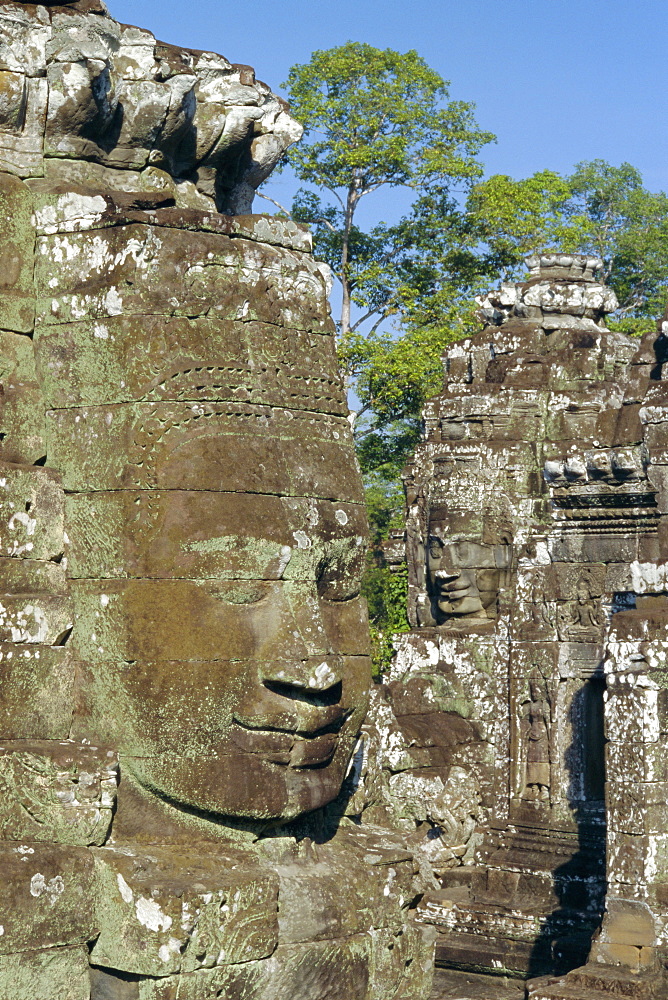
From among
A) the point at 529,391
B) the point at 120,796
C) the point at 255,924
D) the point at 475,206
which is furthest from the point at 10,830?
A: the point at 475,206

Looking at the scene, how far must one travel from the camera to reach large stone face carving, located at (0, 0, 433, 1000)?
17.2ft

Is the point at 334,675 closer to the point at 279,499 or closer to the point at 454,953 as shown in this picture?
the point at 279,499

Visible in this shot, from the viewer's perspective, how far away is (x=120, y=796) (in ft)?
17.9

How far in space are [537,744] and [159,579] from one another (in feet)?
29.2

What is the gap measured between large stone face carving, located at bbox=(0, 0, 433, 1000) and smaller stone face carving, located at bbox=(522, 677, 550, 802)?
7918 millimetres

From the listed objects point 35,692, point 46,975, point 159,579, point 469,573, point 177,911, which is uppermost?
point 469,573

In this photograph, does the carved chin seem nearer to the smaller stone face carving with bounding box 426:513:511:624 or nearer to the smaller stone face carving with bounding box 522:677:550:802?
the smaller stone face carving with bounding box 426:513:511:624

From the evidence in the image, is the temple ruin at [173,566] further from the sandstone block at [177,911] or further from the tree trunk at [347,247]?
the tree trunk at [347,247]

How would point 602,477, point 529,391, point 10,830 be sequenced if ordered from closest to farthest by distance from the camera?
point 10,830 < point 602,477 < point 529,391

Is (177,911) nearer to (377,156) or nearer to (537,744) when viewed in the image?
(537,744)

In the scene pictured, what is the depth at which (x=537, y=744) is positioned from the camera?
13727 mm

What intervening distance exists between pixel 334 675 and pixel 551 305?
39.0 feet

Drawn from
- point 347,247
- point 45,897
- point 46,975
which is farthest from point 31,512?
point 347,247

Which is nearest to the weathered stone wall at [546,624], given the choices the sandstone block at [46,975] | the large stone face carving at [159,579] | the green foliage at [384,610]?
the large stone face carving at [159,579]
